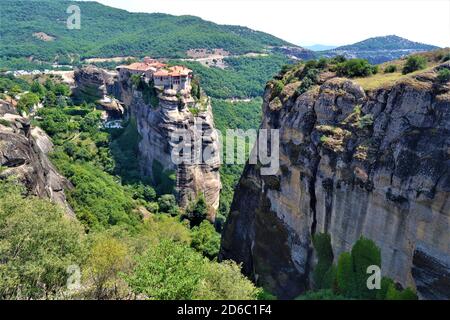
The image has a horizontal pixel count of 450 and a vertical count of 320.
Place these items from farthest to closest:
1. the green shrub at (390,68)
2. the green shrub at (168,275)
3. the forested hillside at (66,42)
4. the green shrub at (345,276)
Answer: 1. the forested hillside at (66,42)
2. the green shrub at (390,68)
3. the green shrub at (345,276)
4. the green shrub at (168,275)

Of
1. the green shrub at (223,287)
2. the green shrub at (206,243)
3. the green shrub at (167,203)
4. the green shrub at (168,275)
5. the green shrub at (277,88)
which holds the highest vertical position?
the green shrub at (277,88)

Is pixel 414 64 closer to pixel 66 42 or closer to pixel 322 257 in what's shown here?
pixel 322 257

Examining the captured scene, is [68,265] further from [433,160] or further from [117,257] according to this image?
[433,160]

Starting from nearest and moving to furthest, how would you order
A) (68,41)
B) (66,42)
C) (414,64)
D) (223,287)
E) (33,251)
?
(33,251), (223,287), (414,64), (66,42), (68,41)

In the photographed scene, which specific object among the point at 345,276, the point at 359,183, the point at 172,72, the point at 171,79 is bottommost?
the point at 345,276

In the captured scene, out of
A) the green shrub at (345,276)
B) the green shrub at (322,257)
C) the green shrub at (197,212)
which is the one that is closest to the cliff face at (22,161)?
the green shrub at (197,212)

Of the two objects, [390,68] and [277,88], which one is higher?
[390,68]

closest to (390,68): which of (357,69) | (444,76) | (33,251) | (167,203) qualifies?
(357,69)

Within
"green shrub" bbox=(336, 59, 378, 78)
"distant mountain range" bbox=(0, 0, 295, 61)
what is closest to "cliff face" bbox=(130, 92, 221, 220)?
"green shrub" bbox=(336, 59, 378, 78)

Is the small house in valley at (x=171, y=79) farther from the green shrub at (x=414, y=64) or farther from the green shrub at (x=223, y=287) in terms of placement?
the green shrub at (x=223, y=287)

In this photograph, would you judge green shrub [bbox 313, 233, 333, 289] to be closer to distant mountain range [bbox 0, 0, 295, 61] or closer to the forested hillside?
the forested hillside
